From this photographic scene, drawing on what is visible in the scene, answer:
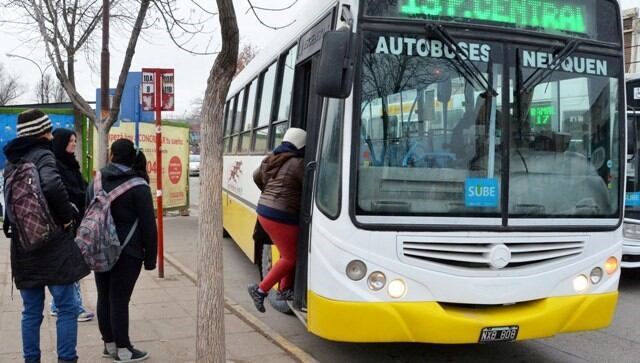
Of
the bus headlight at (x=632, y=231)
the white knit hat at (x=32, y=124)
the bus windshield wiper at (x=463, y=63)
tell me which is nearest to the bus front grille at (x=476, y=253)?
the bus windshield wiper at (x=463, y=63)

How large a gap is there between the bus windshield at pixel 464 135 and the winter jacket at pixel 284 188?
1.07 m

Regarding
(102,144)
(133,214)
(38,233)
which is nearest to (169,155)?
(102,144)

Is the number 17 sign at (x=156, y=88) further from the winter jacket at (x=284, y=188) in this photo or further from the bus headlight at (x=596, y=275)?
the bus headlight at (x=596, y=275)

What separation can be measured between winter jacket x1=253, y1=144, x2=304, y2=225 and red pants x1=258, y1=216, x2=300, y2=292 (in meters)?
0.06

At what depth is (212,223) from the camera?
446cm

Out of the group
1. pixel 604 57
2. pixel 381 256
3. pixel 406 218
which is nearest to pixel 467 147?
pixel 406 218

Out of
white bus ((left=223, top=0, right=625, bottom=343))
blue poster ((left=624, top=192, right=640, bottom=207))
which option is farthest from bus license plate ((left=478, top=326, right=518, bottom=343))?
blue poster ((left=624, top=192, right=640, bottom=207))

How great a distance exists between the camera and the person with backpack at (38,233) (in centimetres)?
438

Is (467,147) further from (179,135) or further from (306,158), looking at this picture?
(179,135)

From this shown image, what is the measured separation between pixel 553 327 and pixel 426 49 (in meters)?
2.20

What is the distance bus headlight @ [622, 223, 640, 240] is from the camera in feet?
28.4

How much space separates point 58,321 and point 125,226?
84 cm

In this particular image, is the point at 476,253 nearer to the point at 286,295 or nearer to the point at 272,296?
the point at 286,295

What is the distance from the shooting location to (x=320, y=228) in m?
4.66
